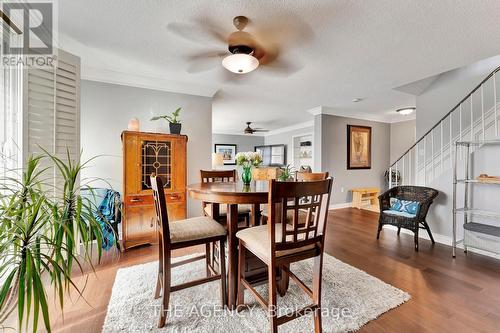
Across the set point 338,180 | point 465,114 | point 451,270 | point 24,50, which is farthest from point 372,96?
point 24,50

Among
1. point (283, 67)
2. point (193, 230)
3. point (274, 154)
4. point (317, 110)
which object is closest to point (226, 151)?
point (274, 154)

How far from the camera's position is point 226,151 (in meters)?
8.56

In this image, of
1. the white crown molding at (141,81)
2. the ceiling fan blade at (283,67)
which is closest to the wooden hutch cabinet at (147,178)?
the white crown molding at (141,81)

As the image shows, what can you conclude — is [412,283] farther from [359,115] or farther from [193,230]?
[359,115]

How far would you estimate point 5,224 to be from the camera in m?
0.94

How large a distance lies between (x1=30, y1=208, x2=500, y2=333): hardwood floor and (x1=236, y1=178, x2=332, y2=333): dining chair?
602 millimetres

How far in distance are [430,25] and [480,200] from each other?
7.51 feet

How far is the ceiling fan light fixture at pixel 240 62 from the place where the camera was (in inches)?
80.3

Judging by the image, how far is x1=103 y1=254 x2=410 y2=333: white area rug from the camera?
4.89 feet

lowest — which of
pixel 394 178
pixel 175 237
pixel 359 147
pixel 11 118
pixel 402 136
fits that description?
pixel 175 237

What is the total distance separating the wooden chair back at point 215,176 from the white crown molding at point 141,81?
4.83ft

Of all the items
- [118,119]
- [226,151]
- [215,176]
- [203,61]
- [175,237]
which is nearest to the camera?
[175,237]

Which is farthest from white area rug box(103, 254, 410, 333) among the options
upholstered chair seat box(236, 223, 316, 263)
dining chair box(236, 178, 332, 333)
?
upholstered chair seat box(236, 223, 316, 263)

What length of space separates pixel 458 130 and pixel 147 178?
447 centimetres
